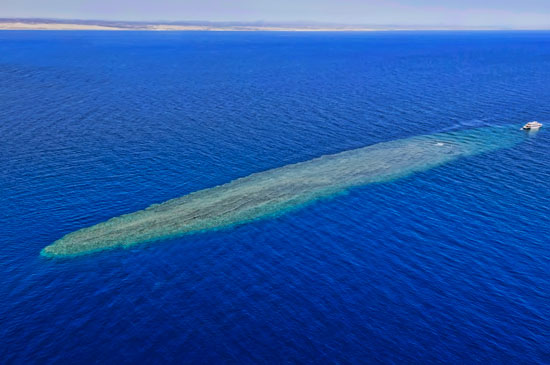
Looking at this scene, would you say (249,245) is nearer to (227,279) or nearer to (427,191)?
(227,279)

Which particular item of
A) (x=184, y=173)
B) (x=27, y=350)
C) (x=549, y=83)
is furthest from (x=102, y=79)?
(x=549, y=83)

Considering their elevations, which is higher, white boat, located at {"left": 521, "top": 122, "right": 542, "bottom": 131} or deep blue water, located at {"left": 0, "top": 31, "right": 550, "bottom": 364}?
white boat, located at {"left": 521, "top": 122, "right": 542, "bottom": 131}

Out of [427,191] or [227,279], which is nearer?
[227,279]

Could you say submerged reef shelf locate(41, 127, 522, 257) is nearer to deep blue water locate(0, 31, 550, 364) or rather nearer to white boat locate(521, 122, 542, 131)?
deep blue water locate(0, 31, 550, 364)

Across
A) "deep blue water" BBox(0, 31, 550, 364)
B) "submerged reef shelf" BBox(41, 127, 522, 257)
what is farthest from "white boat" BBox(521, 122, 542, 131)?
"submerged reef shelf" BBox(41, 127, 522, 257)

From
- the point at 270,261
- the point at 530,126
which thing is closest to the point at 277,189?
the point at 270,261

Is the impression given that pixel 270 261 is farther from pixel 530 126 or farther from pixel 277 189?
pixel 530 126

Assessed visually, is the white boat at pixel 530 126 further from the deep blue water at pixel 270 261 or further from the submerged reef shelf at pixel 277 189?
the submerged reef shelf at pixel 277 189

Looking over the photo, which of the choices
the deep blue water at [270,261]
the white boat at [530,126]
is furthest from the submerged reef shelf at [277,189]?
the white boat at [530,126]

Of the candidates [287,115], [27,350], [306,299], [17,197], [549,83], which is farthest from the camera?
[549,83]
